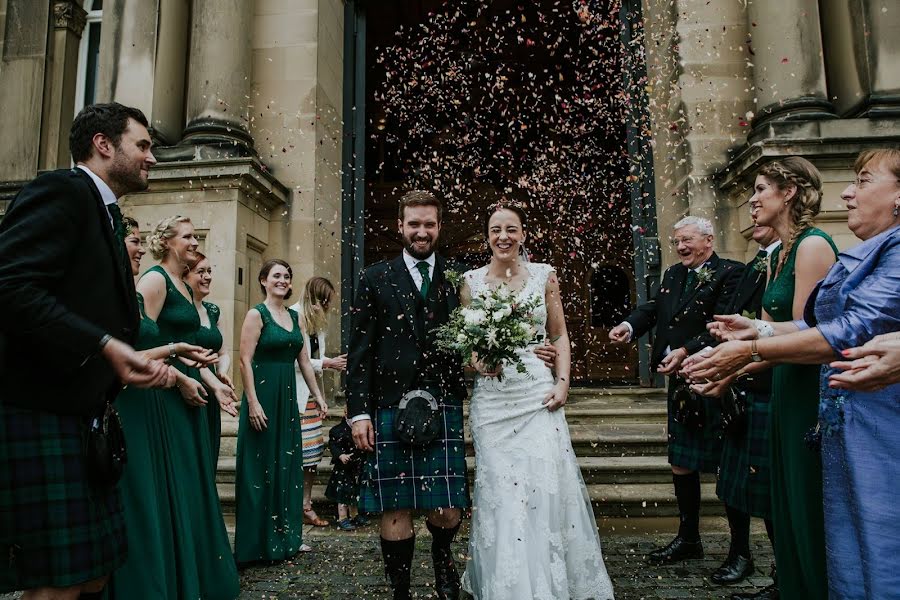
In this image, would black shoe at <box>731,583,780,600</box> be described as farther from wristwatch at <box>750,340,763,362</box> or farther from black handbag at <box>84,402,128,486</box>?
black handbag at <box>84,402,128,486</box>

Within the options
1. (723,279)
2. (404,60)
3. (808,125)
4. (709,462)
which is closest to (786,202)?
(723,279)

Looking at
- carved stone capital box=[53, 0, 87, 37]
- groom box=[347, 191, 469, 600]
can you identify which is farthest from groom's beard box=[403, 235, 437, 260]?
carved stone capital box=[53, 0, 87, 37]

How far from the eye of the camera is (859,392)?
2172mm

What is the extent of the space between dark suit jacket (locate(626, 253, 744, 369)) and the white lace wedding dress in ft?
4.31

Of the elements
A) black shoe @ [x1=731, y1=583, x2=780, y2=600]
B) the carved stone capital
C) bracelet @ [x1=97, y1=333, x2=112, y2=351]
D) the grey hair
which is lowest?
black shoe @ [x1=731, y1=583, x2=780, y2=600]

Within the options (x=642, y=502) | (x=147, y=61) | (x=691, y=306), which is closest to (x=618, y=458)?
(x=642, y=502)

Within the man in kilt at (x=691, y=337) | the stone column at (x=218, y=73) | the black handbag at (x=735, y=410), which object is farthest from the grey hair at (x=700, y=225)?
the stone column at (x=218, y=73)

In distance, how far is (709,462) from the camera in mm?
4293

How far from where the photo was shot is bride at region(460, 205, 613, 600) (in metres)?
3.21

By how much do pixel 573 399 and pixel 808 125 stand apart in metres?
4.17

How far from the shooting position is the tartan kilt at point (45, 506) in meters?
1.99

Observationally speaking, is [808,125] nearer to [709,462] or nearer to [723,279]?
[723,279]

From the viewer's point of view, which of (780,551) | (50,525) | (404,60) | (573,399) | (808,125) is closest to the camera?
(50,525)

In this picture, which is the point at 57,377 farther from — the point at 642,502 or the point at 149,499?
the point at 642,502
